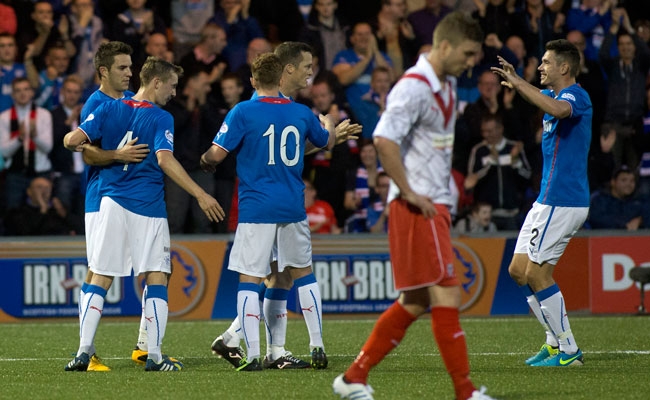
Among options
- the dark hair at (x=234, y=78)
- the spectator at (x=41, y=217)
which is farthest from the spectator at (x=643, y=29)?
the spectator at (x=41, y=217)

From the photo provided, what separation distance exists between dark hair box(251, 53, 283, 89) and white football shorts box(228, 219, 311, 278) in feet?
3.26

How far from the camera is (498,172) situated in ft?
45.8

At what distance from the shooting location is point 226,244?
1280 centimetres

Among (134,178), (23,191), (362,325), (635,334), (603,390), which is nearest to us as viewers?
(603,390)

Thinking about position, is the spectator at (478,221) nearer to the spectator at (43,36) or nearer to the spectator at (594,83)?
the spectator at (594,83)

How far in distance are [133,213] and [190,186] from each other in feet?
2.10

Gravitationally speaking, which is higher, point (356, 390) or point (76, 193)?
point (76, 193)

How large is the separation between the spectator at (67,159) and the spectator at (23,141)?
120 millimetres

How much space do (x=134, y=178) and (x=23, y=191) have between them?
630cm

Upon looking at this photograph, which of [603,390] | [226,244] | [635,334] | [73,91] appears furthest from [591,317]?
[73,91]

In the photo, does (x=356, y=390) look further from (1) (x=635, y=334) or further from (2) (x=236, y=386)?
(1) (x=635, y=334)

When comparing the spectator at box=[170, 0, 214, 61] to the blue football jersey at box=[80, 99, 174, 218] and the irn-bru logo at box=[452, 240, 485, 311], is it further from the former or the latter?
the blue football jersey at box=[80, 99, 174, 218]

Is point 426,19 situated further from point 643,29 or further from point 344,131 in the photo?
point 344,131

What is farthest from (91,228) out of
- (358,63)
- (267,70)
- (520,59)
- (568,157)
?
(520,59)
